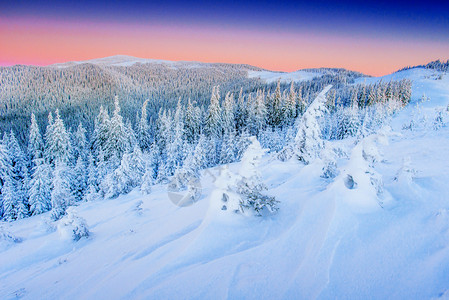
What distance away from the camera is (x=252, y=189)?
5.92 m

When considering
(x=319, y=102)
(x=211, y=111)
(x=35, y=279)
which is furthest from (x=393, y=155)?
(x=211, y=111)

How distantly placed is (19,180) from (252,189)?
118 ft

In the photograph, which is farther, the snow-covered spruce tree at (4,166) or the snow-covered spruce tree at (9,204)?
the snow-covered spruce tree at (4,166)

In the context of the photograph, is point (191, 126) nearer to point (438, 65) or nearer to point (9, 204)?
point (9, 204)

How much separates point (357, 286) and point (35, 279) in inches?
275

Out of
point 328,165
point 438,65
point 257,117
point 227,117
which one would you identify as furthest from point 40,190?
point 438,65

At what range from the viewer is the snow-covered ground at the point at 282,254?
330cm

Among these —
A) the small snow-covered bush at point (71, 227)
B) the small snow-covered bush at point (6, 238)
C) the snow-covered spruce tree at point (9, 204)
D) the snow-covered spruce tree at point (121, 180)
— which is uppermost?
the small snow-covered bush at point (71, 227)

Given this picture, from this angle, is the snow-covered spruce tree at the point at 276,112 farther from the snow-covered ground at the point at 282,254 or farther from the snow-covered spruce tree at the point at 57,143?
the snow-covered ground at the point at 282,254

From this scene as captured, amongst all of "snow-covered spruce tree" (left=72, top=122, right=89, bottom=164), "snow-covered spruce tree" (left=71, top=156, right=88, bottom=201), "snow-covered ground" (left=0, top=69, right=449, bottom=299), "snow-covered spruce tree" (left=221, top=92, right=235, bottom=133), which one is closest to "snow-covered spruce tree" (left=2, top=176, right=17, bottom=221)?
"snow-covered spruce tree" (left=71, top=156, right=88, bottom=201)

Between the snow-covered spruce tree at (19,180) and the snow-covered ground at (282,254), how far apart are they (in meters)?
22.1

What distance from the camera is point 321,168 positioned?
330 inches

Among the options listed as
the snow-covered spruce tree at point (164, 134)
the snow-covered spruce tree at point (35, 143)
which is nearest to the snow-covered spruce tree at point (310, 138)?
the snow-covered spruce tree at point (164, 134)

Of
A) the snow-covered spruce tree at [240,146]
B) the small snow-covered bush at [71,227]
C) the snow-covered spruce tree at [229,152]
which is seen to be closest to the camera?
the small snow-covered bush at [71,227]
